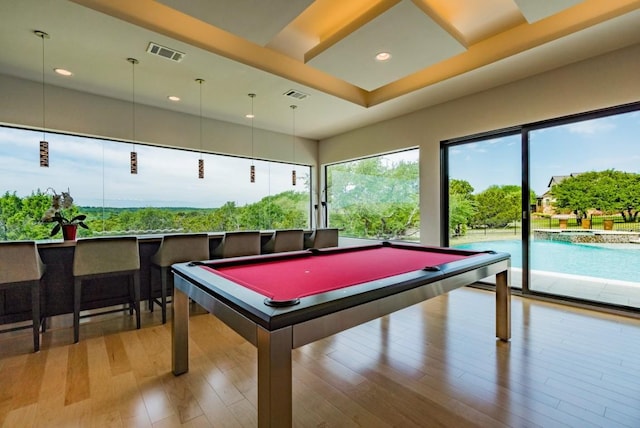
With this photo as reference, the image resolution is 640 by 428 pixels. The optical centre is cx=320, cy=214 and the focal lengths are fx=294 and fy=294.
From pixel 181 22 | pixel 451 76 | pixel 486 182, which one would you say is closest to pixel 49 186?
pixel 181 22

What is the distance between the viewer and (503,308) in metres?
2.66

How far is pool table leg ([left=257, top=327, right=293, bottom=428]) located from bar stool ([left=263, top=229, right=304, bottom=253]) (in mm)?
3151

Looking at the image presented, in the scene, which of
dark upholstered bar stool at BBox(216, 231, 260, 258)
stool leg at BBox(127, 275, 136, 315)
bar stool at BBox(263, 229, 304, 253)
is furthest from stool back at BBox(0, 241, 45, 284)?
bar stool at BBox(263, 229, 304, 253)

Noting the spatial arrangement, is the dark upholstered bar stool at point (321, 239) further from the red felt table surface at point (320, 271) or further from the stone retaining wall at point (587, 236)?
the stone retaining wall at point (587, 236)

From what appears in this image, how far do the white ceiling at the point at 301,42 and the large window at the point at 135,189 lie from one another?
0.96m

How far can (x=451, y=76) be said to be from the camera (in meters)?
3.84

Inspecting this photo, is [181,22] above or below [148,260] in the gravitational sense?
above

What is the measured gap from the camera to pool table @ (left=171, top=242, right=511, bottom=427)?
46.4 inches

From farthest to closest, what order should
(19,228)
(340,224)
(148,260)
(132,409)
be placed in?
1. (340,224)
2. (19,228)
3. (148,260)
4. (132,409)

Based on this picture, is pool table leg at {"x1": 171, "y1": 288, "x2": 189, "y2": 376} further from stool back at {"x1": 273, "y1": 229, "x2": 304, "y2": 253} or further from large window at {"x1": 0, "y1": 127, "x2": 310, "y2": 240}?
large window at {"x1": 0, "y1": 127, "x2": 310, "y2": 240}

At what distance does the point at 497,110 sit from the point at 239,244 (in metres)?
4.10

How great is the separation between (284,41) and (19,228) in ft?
14.2

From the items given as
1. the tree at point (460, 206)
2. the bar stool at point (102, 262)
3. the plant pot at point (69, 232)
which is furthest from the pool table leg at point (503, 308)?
the plant pot at point (69, 232)

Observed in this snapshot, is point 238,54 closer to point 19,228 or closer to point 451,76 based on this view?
point 451,76
